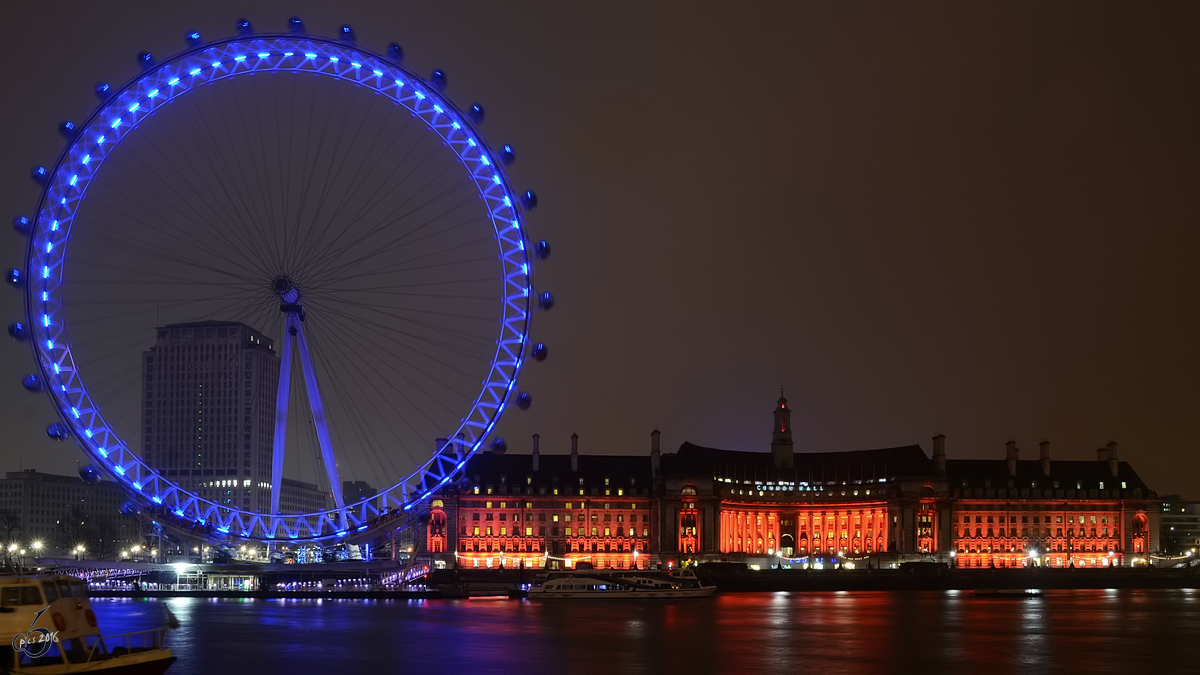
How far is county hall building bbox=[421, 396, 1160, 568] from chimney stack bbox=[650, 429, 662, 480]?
160 millimetres

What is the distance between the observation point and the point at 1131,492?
170000 mm

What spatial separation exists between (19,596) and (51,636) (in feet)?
4.24

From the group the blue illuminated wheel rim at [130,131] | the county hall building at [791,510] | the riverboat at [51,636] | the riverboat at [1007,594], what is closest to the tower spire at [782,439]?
the county hall building at [791,510]

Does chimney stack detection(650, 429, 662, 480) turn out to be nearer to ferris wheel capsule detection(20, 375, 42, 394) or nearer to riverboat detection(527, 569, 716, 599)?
riverboat detection(527, 569, 716, 599)

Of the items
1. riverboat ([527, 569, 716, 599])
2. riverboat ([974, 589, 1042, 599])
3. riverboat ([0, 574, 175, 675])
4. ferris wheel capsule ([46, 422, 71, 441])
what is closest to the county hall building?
riverboat ([974, 589, 1042, 599])

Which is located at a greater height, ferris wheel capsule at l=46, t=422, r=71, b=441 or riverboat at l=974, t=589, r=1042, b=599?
ferris wheel capsule at l=46, t=422, r=71, b=441

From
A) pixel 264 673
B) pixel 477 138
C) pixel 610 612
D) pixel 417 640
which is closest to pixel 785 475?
pixel 610 612

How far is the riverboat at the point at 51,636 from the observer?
32219 millimetres

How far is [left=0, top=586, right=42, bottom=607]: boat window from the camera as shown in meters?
32.6

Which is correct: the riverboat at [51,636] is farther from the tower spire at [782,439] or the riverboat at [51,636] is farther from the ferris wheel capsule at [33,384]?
the tower spire at [782,439]

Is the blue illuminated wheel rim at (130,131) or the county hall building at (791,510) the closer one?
the blue illuminated wheel rim at (130,131)

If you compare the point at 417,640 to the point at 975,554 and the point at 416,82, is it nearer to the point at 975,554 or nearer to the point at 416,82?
the point at 416,82

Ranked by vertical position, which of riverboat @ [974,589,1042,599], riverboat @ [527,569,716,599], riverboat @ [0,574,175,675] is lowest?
riverboat @ [974,589,1042,599]

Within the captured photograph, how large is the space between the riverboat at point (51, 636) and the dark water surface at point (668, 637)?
37.7 feet
